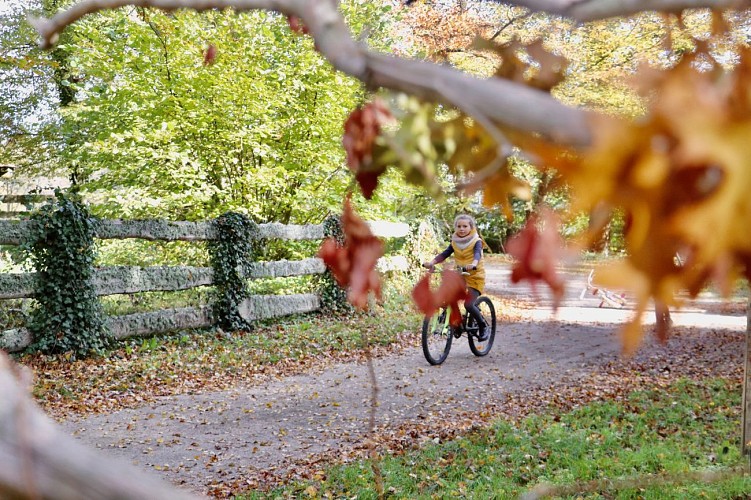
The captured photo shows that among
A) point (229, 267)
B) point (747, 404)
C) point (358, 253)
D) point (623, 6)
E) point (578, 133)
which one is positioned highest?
point (623, 6)

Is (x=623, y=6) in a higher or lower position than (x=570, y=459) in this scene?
higher

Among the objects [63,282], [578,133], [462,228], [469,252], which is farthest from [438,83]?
[63,282]

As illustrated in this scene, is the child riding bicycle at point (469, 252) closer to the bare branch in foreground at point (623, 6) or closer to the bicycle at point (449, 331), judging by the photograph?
the bicycle at point (449, 331)

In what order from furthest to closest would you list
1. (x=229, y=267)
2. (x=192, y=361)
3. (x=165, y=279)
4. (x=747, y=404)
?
(x=229, y=267) → (x=165, y=279) → (x=192, y=361) → (x=747, y=404)

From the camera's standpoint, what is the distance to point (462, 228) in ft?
22.9

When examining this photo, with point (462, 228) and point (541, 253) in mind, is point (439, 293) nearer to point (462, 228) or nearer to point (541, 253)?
point (541, 253)

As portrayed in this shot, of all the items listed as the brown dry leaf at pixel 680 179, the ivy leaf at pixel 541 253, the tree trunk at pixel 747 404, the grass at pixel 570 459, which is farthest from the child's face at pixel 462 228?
the brown dry leaf at pixel 680 179

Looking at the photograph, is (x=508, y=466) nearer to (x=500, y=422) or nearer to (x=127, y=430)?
(x=500, y=422)

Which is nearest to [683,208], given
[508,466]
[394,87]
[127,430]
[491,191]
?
[394,87]

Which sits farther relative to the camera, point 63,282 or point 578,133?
point 63,282

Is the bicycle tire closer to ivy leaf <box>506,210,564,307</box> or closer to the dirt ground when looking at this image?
the dirt ground

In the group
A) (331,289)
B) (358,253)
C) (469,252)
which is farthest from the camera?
(331,289)

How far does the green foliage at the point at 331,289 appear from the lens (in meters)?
11.9

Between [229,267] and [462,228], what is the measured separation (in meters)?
4.59
